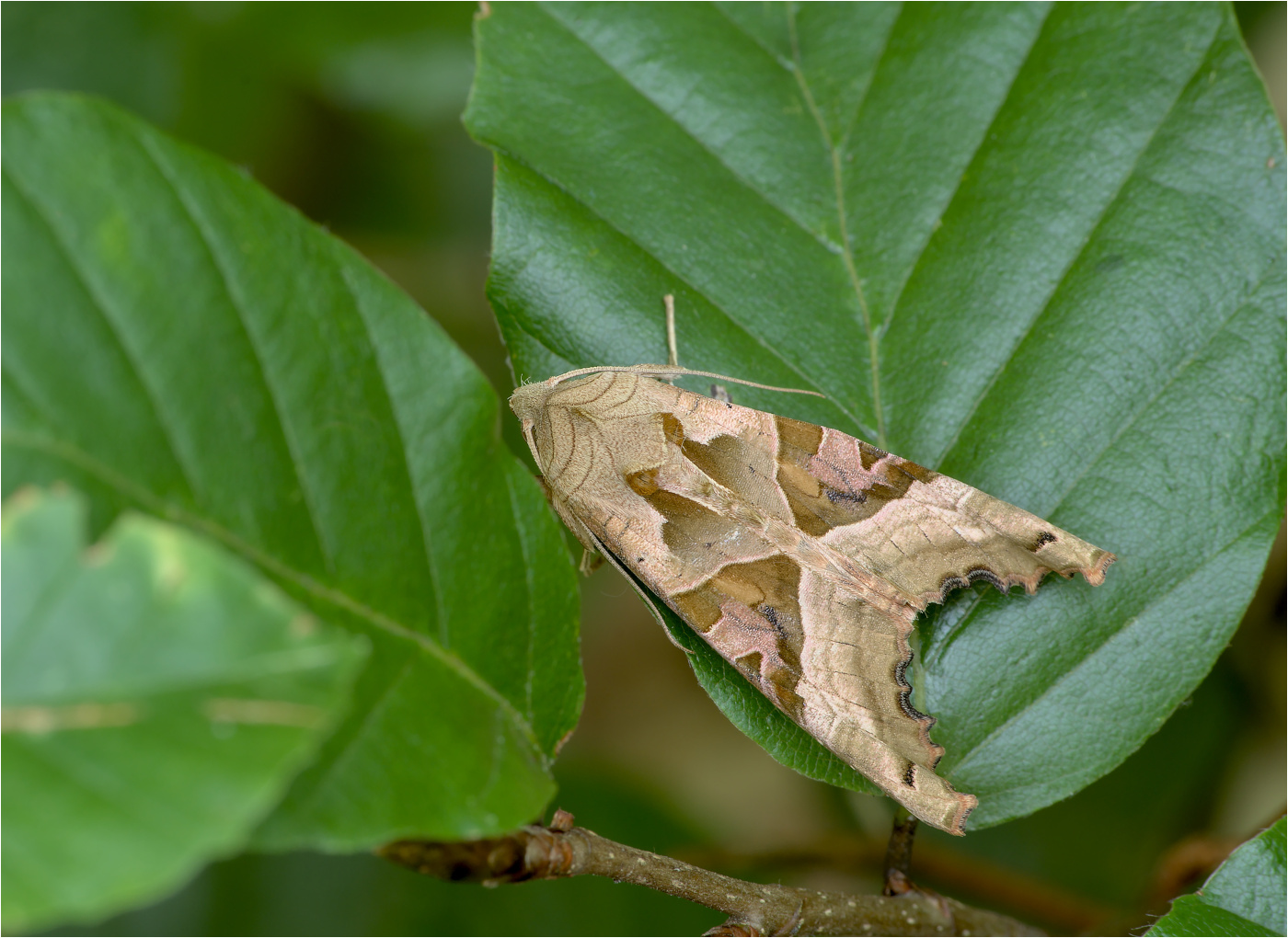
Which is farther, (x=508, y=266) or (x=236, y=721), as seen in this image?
(x=508, y=266)

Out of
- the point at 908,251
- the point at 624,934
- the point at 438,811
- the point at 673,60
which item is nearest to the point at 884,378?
the point at 908,251

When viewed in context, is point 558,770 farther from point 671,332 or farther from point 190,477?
point 190,477

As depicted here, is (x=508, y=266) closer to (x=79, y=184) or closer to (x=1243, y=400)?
(x=79, y=184)

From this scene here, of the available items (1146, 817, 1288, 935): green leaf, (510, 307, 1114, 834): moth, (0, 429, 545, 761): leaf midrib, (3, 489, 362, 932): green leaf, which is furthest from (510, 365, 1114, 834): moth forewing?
(3, 489, 362, 932): green leaf

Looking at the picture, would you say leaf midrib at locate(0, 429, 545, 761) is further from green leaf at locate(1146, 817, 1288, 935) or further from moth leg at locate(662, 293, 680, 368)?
green leaf at locate(1146, 817, 1288, 935)

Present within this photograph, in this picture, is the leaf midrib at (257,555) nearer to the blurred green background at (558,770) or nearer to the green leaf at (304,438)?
the green leaf at (304,438)

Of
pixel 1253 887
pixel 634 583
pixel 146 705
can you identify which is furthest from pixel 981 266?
pixel 146 705
